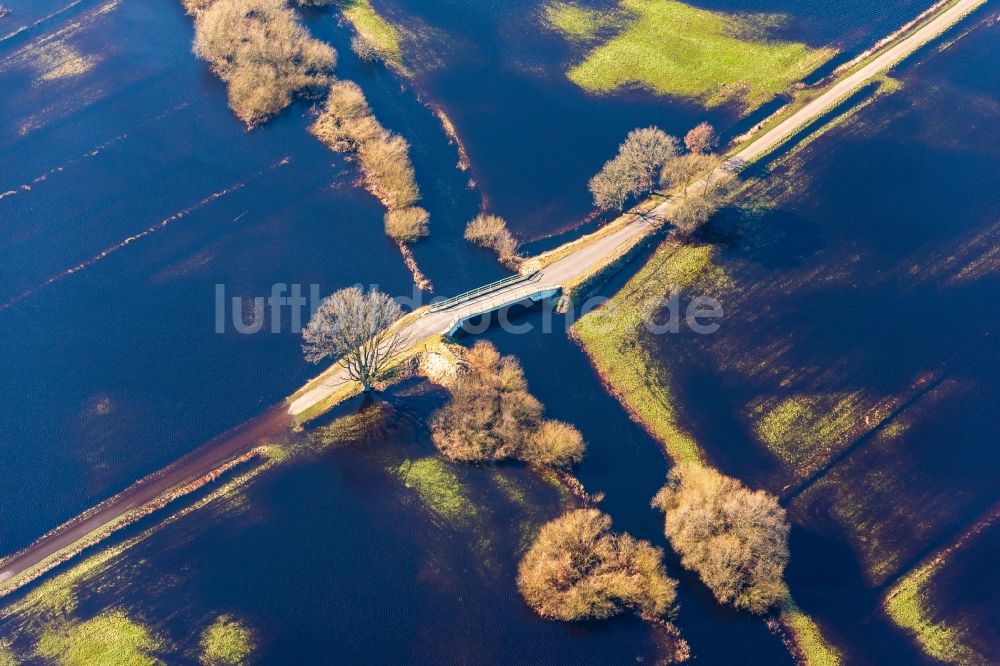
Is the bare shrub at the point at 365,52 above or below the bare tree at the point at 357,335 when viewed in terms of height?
above

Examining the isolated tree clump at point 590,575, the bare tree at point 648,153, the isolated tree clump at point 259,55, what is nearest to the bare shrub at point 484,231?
the bare tree at point 648,153

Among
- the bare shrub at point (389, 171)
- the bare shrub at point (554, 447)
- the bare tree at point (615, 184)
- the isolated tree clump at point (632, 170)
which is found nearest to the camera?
the bare shrub at point (554, 447)

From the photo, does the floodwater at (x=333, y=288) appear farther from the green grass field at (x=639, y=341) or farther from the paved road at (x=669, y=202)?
the paved road at (x=669, y=202)

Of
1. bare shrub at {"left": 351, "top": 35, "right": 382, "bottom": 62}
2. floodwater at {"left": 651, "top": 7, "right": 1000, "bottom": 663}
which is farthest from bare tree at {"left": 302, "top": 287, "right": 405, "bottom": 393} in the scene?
bare shrub at {"left": 351, "top": 35, "right": 382, "bottom": 62}

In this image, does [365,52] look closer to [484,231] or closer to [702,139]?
[484,231]

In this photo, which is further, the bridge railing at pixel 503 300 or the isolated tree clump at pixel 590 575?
the bridge railing at pixel 503 300

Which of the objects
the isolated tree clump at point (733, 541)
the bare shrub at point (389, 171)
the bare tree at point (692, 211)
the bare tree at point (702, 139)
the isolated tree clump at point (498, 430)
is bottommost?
the isolated tree clump at point (733, 541)

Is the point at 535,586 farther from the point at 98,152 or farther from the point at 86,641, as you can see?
the point at 98,152
